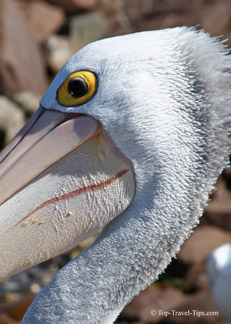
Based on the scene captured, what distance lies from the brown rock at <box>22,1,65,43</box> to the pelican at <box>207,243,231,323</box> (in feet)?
23.2

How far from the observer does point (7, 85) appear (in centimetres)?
942

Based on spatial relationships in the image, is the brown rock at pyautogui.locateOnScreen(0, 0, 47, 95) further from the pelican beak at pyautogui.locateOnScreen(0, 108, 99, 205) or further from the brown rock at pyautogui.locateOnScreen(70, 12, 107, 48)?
the pelican beak at pyautogui.locateOnScreen(0, 108, 99, 205)

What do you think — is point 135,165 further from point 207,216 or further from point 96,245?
point 207,216

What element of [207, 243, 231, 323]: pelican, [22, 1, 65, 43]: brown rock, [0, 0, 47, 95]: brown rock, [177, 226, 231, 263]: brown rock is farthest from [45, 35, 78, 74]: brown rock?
[207, 243, 231, 323]: pelican

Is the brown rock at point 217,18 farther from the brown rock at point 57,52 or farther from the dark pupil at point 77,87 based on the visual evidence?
the dark pupil at point 77,87

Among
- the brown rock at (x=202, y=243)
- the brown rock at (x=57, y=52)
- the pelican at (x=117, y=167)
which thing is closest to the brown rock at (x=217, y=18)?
the brown rock at (x=57, y=52)

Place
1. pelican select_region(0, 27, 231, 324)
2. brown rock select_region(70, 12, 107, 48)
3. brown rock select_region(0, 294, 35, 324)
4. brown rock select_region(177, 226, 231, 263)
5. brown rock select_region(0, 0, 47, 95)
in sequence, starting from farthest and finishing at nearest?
brown rock select_region(70, 12, 107, 48)
brown rock select_region(0, 0, 47, 95)
brown rock select_region(177, 226, 231, 263)
brown rock select_region(0, 294, 35, 324)
pelican select_region(0, 27, 231, 324)

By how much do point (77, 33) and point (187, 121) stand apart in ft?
33.4

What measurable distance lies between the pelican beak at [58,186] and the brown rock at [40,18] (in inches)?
376

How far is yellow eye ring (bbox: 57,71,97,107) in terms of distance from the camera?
6.75 ft

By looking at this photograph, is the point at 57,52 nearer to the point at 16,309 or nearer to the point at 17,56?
the point at 17,56

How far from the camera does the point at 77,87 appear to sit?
81.5 inches

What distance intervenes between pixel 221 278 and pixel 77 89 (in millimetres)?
3744

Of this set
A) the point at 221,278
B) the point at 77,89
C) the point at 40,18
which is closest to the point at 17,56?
the point at 40,18
